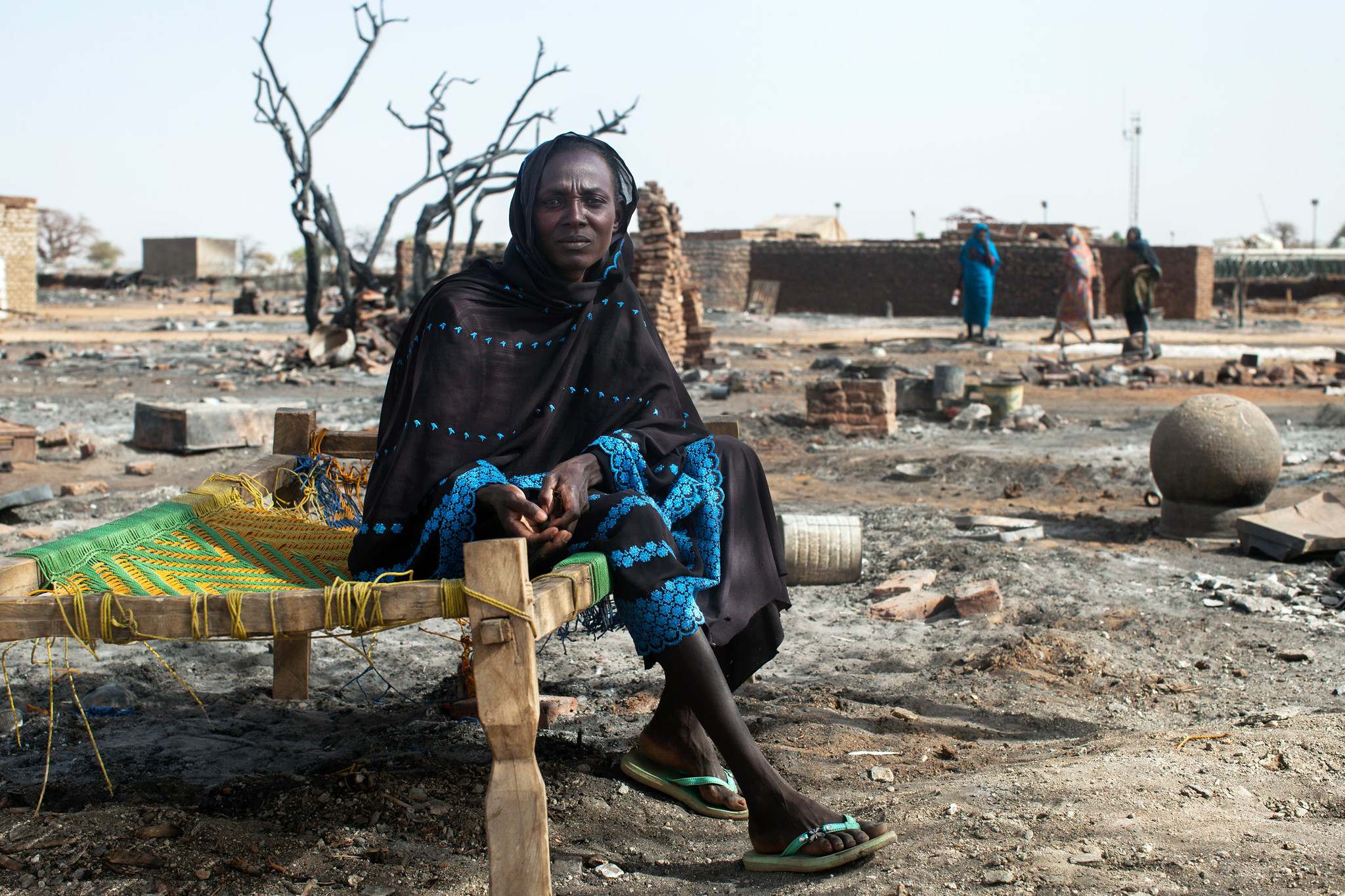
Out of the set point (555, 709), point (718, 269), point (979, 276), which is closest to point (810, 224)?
point (718, 269)

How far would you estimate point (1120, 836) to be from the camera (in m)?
1.96

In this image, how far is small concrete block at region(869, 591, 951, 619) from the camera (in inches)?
164

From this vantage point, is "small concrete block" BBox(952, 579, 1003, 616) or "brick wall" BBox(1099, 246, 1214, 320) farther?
"brick wall" BBox(1099, 246, 1214, 320)

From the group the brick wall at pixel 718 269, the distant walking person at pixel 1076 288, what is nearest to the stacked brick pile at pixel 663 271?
the distant walking person at pixel 1076 288

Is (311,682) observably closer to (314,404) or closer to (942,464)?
(942,464)

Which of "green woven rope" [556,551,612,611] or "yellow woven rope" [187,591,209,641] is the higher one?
"green woven rope" [556,551,612,611]

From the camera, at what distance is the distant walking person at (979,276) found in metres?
18.3


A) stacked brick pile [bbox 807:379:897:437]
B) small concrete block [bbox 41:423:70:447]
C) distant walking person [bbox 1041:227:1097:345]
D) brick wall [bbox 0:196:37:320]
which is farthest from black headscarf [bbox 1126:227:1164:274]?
brick wall [bbox 0:196:37:320]

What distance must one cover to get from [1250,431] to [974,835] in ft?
13.3

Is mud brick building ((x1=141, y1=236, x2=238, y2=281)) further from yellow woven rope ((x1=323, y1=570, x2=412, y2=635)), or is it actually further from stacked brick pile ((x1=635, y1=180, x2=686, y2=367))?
yellow woven rope ((x1=323, y1=570, x2=412, y2=635))

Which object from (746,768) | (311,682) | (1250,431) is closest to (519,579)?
(746,768)

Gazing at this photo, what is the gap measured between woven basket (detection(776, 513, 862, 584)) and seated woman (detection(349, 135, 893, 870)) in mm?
1758

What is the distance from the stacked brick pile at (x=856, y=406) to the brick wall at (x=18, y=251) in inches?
901

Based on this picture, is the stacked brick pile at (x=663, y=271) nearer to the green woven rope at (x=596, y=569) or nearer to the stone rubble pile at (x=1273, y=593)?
the stone rubble pile at (x=1273, y=593)
